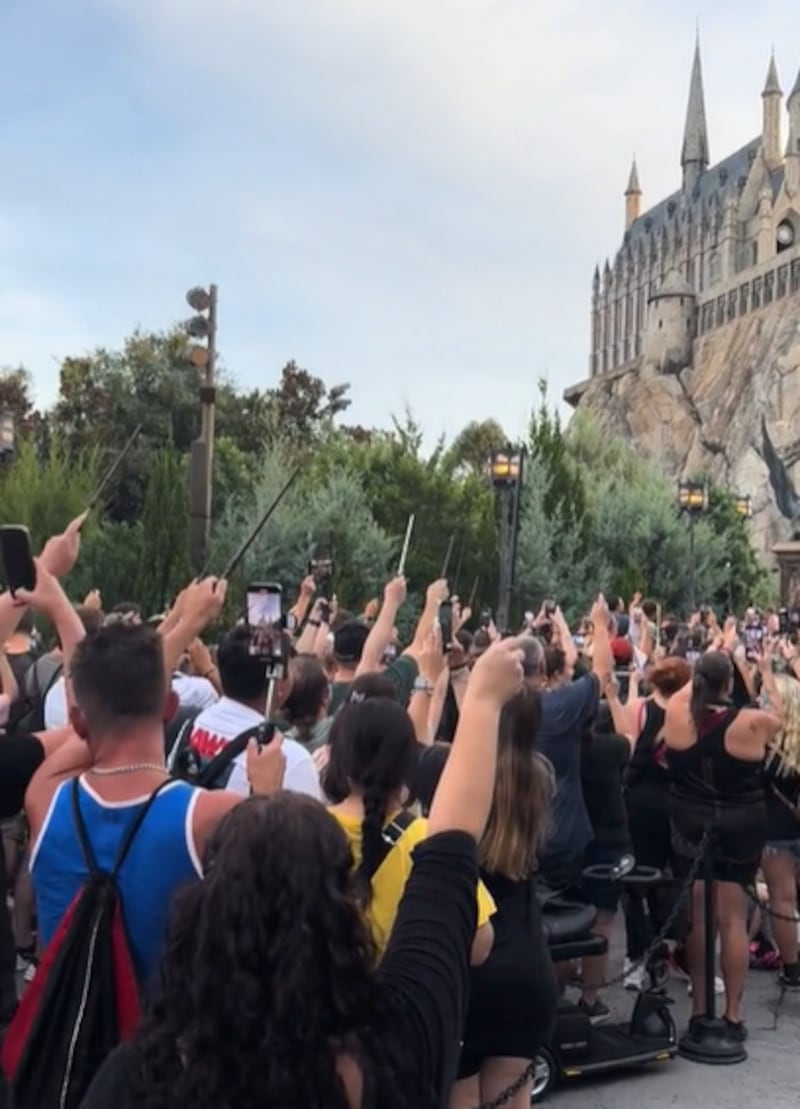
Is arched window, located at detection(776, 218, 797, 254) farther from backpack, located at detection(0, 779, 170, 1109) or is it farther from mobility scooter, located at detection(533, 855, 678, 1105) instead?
backpack, located at detection(0, 779, 170, 1109)

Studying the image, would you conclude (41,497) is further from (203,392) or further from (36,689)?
(36,689)

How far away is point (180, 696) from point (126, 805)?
134 inches

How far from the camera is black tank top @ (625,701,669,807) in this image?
6.84m

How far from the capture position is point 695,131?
116 meters

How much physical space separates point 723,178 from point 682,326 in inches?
1036

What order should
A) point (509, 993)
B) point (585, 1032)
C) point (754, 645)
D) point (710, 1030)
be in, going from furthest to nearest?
1. point (754, 645)
2. point (710, 1030)
3. point (585, 1032)
4. point (509, 993)

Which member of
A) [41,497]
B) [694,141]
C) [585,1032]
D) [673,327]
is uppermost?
[694,141]

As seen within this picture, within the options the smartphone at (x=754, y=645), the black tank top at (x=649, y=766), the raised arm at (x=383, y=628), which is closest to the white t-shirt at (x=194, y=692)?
the raised arm at (x=383, y=628)

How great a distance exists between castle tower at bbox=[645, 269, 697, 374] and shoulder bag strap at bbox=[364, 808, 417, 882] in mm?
83973

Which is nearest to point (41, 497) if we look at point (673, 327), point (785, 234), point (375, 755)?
point (375, 755)

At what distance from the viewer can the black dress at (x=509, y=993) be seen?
379 cm

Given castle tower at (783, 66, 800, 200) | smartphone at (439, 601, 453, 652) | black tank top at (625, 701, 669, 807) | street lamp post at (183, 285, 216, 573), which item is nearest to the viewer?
black tank top at (625, 701, 669, 807)

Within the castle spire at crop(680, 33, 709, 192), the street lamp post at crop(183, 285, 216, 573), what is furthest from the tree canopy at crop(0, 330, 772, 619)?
the castle spire at crop(680, 33, 709, 192)

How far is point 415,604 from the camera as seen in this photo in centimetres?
2534
